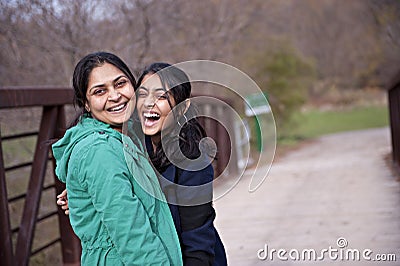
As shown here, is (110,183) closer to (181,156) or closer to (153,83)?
(181,156)

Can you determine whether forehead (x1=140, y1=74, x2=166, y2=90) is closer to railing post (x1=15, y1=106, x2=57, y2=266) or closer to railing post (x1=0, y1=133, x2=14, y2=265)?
railing post (x1=0, y1=133, x2=14, y2=265)

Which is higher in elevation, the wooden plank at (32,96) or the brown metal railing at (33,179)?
the wooden plank at (32,96)

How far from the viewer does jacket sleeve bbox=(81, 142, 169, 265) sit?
78.3 inches

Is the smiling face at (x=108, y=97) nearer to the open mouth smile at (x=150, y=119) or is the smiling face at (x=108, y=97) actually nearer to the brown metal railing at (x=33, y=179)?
the open mouth smile at (x=150, y=119)

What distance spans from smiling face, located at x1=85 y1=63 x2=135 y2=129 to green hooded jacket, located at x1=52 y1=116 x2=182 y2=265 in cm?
9

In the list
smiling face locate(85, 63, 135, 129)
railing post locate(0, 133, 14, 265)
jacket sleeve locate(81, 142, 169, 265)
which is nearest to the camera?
jacket sleeve locate(81, 142, 169, 265)

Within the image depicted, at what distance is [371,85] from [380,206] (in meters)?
28.4

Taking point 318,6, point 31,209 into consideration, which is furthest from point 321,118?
point 31,209

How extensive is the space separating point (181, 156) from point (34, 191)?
2.19 m

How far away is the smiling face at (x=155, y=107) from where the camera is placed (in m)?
2.32

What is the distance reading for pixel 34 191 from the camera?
4.20 meters
